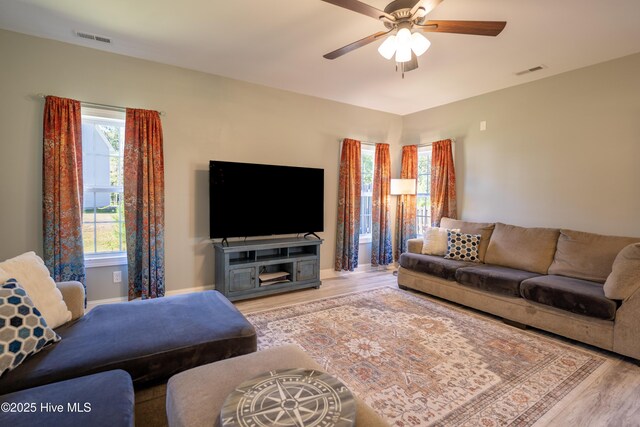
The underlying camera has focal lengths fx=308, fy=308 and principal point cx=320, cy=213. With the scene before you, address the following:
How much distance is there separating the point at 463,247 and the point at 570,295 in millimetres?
1335

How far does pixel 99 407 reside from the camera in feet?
3.82

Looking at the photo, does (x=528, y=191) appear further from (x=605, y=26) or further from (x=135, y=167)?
(x=135, y=167)

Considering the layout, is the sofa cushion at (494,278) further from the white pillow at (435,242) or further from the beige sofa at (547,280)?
the white pillow at (435,242)

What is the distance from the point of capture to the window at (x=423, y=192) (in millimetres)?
5246

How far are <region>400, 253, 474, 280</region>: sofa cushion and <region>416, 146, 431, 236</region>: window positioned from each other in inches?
51.1

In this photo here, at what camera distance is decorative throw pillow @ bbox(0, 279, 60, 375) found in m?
1.39

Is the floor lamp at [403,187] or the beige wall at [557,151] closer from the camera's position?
the beige wall at [557,151]

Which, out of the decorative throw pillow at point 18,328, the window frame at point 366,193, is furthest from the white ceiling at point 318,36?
the decorative throw pillow at point 18,328

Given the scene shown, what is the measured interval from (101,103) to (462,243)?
4.42m

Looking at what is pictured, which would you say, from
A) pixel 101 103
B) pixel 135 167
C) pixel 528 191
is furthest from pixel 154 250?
pixel 528 191

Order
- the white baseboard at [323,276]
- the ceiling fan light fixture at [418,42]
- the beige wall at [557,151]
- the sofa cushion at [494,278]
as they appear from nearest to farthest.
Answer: the ceiling fan light fixture at [418,42] → the sofa cushion at [494,278] → the beige wall at [557,151] → the white baseboard at [323,276]

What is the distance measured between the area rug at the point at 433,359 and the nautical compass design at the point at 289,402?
811 millimetres

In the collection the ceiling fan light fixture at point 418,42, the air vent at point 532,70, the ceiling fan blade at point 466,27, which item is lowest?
the ceiling fan light fixture at point 418,42

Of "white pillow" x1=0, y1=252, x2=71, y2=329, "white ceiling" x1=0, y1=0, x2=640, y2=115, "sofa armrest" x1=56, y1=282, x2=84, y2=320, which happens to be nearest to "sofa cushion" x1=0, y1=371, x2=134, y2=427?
"white pillow" x1=0, y1=252, x2=71, y2=329
